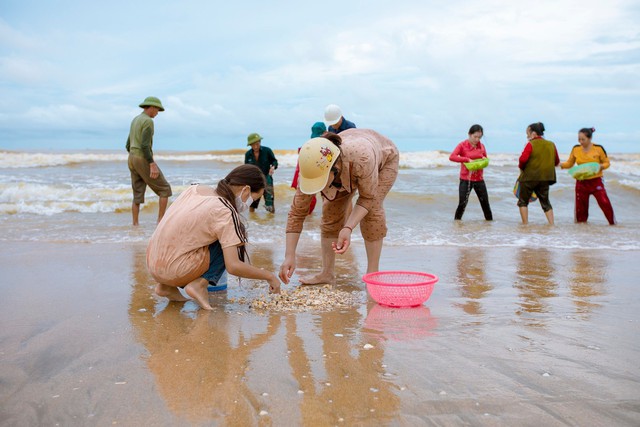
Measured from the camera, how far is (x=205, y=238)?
412 centimetres

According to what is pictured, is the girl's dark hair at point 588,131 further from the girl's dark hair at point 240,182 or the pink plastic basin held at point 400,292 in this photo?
the girl's dark hair at point 240,182

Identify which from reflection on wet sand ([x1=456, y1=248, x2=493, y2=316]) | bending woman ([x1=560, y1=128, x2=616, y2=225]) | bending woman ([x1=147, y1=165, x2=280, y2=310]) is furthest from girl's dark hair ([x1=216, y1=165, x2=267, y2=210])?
bending woman ([x1=560, y1=128, x2=616, y2=225])

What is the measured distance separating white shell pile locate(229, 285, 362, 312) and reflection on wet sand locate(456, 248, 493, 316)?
87cm

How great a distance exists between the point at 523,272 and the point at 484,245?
2092 millimetres

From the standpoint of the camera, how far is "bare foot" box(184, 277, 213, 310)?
4.23 meters

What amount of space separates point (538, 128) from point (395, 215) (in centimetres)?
306

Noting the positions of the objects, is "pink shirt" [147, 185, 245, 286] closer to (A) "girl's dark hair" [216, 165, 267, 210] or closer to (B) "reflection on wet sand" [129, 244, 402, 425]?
(A) "girl's dark hair" [216, 165, 267, 210]

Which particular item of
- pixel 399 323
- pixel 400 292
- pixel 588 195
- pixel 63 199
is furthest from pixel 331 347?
pixel 63 199

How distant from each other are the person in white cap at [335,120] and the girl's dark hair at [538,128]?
4638mm

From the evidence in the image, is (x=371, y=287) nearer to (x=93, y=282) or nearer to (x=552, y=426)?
(x=552, y=426)

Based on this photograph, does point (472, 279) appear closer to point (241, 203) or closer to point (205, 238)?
point (241, 203)

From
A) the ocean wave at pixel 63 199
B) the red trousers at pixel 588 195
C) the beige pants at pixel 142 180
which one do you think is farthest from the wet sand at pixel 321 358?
the ocean wave at pixel 63 199

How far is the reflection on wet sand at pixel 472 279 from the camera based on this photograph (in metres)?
4.55

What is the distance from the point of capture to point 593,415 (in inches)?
103
